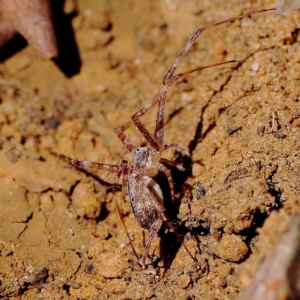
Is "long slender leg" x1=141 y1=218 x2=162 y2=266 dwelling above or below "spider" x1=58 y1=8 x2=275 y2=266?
below

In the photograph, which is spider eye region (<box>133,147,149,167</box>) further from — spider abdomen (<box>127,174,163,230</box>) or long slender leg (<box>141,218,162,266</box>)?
long slender leg (<box>141,218,162,266</box>)

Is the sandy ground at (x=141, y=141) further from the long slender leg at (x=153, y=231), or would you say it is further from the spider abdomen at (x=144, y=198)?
the spider abdomen at (x=144, y=198)

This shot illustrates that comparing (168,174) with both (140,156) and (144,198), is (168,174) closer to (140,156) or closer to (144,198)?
(144,198)

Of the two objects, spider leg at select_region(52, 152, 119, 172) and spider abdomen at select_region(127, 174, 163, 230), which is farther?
spider leg at select_region(52, 152, 119, 172)

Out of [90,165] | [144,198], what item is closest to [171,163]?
[144,198]

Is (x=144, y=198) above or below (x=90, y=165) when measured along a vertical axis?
below

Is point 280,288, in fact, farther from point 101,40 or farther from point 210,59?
point 101,40

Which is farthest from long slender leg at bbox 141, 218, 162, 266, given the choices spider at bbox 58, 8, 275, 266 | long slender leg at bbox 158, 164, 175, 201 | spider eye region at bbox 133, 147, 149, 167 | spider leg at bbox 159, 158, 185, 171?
spider eye region at bbox 133, 147, 149, 167

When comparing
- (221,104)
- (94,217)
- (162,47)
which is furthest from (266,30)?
(94,217)

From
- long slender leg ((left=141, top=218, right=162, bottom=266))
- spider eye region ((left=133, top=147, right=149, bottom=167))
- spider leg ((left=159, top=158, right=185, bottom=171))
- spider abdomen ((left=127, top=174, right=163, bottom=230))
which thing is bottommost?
long slender leg ((left=141, top=218, right=162, bottom=266))
